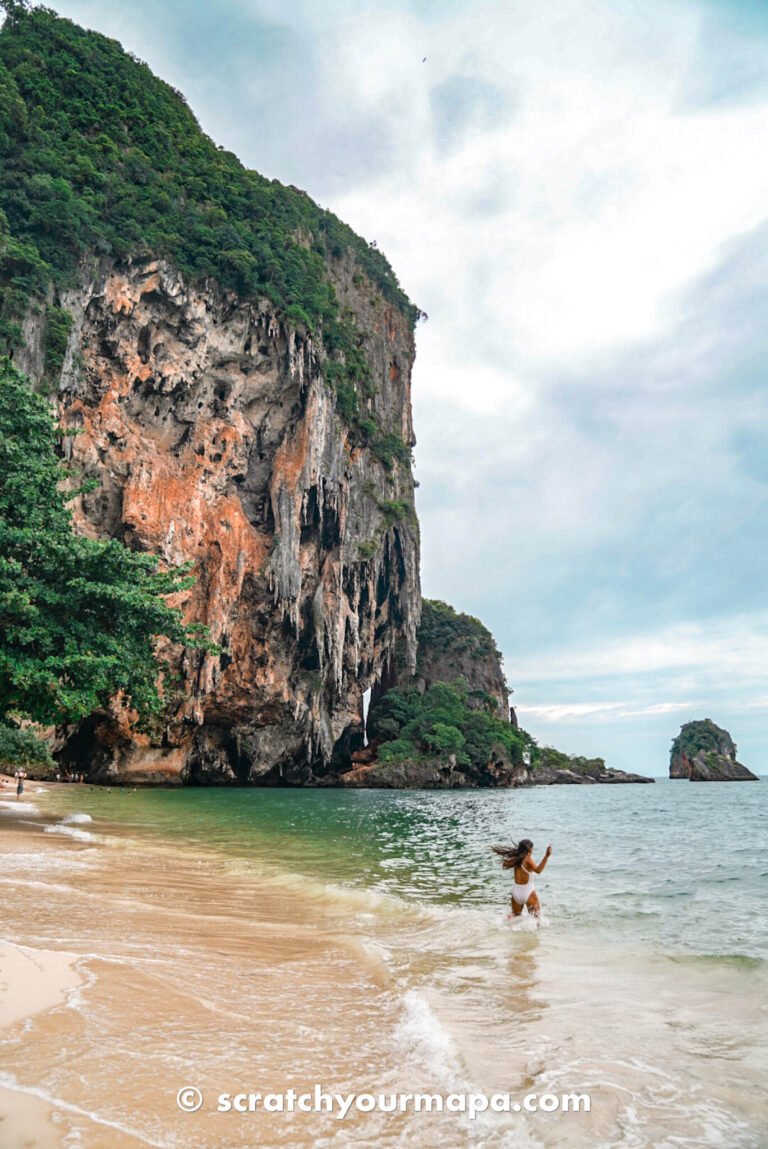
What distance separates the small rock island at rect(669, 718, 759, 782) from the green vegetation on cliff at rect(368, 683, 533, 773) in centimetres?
3888

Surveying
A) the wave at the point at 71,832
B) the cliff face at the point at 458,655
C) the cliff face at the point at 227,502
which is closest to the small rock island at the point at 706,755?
the cliff face at the point at 458,655

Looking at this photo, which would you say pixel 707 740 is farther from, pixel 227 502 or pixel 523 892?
pixel 523 892

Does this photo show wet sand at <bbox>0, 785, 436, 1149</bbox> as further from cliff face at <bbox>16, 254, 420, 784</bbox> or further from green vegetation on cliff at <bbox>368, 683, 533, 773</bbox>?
green vegetation on cliff at <bbox>368, 683, 533, 773</bbox>

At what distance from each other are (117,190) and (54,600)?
28.9 m

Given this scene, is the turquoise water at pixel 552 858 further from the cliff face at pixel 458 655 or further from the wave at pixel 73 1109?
the cliff face at pixel 458 655

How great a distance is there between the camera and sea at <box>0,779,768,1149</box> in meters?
2.53

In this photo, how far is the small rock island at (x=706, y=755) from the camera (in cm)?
8012

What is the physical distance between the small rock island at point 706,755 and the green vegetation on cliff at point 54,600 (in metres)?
84.1

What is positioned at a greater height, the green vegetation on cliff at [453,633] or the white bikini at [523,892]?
the green vegetation on cliff at [453,633]

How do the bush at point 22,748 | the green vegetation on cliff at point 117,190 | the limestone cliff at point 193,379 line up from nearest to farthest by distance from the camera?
the bush at point 22,748, the green vegetation on cliff at point 117,190, the limestone cliff at point 193,379

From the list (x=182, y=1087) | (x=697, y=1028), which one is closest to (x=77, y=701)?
(x=182, y=1087)

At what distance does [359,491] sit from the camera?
45.6m

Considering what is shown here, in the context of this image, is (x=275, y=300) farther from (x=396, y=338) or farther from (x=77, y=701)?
(x=77, y=701)
